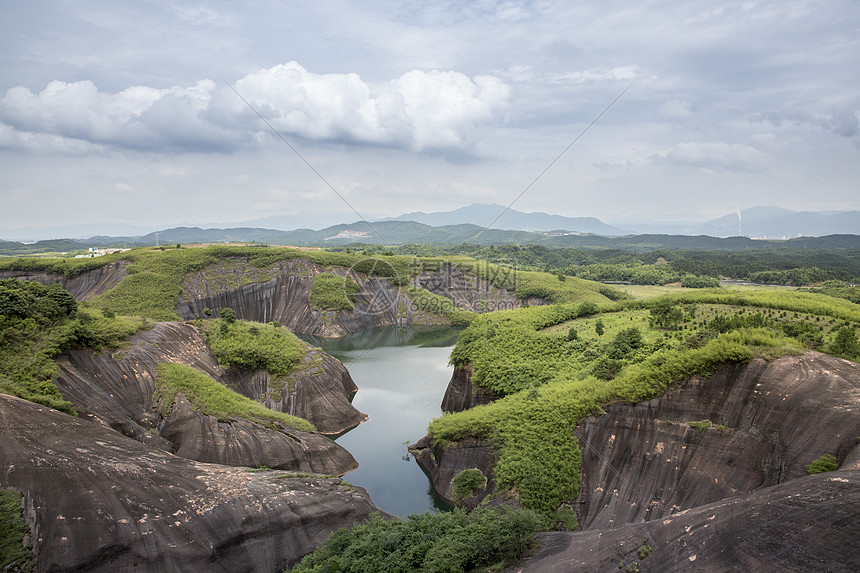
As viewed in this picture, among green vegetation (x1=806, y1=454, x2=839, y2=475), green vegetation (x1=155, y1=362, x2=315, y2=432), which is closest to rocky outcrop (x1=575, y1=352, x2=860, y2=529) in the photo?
green vegetation (x1=806, y1=454, x2=839, y2=475)

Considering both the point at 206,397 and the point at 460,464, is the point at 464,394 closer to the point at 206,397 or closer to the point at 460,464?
the point at 460,464

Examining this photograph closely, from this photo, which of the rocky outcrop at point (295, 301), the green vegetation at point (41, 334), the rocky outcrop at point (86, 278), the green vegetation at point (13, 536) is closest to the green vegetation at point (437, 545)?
the green vegetation at point (13, 536)

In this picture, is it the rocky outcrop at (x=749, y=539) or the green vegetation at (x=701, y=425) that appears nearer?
the rocky outcrop at (x=749, y=539)

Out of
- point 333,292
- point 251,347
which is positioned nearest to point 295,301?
point 333,292

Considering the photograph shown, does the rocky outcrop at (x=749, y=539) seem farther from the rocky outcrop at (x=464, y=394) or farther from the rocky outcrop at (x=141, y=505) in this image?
the rocky outcrop at (x=464, y=394)

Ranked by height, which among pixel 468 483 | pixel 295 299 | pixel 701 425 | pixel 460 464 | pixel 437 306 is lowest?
pixel 468 483

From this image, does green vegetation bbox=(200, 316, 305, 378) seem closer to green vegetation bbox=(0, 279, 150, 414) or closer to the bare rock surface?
green vegetation bbox=(0, 279, 150, 414)
